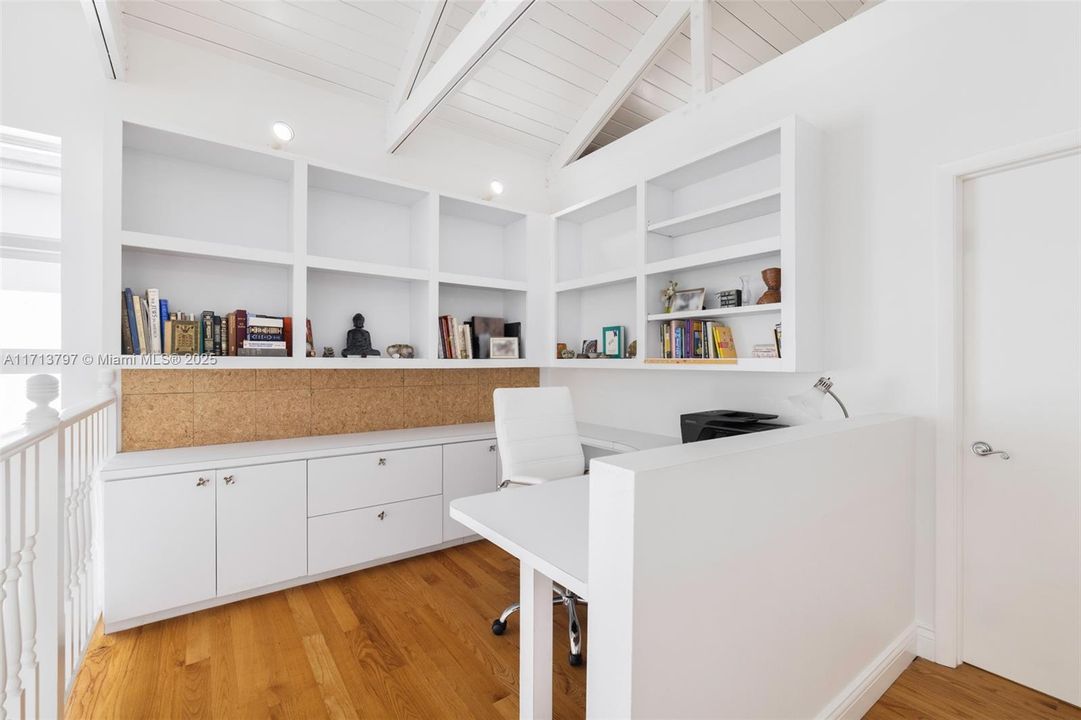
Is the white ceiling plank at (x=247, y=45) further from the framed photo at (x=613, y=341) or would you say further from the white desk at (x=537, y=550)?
the white desk at (x=537, y=550)

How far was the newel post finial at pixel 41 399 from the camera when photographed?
1257mm

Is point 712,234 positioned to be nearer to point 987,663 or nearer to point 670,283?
point 670,283

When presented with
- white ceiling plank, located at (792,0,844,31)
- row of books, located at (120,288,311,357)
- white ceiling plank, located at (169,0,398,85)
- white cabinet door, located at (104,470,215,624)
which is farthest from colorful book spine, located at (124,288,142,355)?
white ceiling plank, located at (792,0,844,31)

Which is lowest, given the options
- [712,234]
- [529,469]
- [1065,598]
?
[1065,598]

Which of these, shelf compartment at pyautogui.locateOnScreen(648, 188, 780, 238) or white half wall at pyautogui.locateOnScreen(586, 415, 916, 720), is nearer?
white half wall at pyautogui.locateOnScreen(586, 415, 916, 720)

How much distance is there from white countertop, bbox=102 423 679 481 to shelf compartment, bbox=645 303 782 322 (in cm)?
77

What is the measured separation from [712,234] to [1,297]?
12.0 ft

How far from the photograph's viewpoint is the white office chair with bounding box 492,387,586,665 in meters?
2.44

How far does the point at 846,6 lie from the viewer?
8.49 feet

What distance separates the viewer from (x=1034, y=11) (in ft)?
5.90

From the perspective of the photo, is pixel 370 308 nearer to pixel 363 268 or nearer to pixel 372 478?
pixel 363 268

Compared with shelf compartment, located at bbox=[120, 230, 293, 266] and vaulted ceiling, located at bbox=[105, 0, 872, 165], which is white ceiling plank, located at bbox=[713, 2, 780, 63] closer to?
vaulted ceiling, located at bbox=[105, 0, 872, 165]

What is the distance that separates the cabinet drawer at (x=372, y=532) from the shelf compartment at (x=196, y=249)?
1437 mm

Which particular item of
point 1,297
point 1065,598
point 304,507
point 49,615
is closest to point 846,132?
point 1065,598
